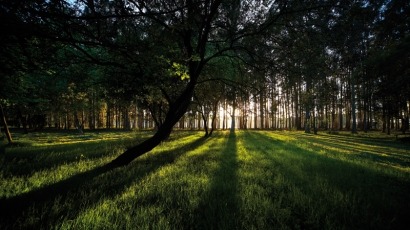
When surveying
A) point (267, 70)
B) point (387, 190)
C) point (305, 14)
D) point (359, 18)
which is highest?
point (305, 14)

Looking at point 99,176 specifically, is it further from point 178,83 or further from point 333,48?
point 178,83

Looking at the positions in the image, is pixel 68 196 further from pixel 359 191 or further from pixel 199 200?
pixel 359 191

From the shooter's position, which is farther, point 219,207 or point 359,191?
point 359,191

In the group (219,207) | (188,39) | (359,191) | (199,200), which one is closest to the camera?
(219,207)

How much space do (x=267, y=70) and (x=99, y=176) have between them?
22.4ft

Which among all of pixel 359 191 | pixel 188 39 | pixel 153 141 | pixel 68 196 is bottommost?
pixel 359 191

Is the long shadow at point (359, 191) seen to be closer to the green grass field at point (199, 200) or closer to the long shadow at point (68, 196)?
the green grass field at point (199, 200)

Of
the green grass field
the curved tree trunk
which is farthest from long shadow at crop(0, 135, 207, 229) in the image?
the curved tree trunk

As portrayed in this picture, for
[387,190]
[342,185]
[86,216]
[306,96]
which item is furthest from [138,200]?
[306,96]

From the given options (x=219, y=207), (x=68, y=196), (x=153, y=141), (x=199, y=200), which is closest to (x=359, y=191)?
(x=219, y=207)

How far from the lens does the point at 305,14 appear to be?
6438 millimetres

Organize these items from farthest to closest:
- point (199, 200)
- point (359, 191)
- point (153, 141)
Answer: point (153, 141) → point (359, 191) → point (199, 200)

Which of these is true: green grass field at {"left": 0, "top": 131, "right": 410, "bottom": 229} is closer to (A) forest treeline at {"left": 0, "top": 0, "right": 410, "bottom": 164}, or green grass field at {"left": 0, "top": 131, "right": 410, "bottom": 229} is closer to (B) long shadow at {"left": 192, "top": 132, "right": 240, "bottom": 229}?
(B) long shadow at {"left": 192, "top": 132, "right": 240, "bottom": 229}

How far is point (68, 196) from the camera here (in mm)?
4141
